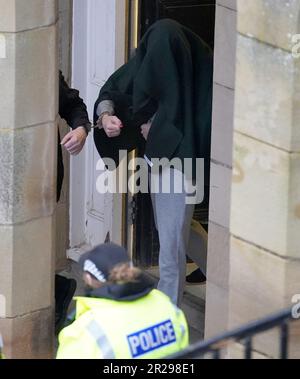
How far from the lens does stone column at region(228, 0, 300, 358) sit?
20.7ft

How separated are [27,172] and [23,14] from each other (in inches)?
32.5

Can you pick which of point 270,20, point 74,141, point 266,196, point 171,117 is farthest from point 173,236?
point 270,20

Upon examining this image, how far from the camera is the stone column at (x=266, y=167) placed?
6.31 metres

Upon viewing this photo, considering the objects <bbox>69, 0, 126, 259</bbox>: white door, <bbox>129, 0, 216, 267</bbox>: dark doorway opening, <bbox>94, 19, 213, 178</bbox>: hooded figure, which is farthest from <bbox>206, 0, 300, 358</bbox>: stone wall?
<bbox>69, 0, 126, 259</bbox>: white door

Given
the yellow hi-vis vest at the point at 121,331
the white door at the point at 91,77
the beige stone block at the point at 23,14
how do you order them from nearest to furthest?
the yellow hi-vis vest at the point at 121,331 < the beige stone block at the point at 23,14 < the white door at the point at 91,77

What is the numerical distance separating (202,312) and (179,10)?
1.79 meters

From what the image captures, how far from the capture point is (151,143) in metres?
7.65

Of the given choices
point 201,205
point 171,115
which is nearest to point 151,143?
point 171,115

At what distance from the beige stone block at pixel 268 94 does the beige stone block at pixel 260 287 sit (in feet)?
1.82

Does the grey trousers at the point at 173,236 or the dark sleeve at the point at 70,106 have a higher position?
the dark sleeve at the point at 70,106

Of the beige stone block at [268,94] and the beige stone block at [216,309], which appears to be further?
the beige stone block at [216,309]

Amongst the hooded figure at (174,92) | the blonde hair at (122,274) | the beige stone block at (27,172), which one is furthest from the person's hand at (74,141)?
the blonde hair at (122,274)

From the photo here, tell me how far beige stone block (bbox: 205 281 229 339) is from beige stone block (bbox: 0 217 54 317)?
0.86 metres

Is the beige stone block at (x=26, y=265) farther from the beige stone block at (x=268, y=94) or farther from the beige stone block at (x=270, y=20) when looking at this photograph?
the beige stone block at (x=270, y=20)
